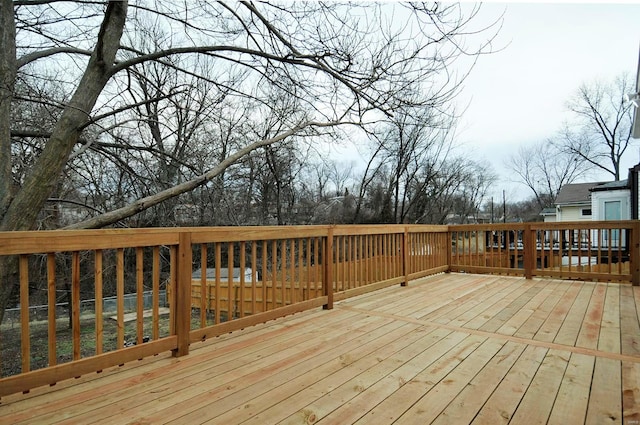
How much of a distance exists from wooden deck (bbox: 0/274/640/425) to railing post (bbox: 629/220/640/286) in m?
2.05

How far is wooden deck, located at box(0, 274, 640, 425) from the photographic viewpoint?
5.30ft

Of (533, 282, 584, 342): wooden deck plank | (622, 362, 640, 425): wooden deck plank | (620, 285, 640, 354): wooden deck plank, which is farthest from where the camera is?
(533, 282, 584, 342): wooden deck plank

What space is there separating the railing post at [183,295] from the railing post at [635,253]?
5.83 meters

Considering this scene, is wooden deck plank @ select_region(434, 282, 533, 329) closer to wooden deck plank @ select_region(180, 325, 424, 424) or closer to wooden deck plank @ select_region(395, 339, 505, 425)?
wooden deck plank @ select_region(395, 339, 505, 425)

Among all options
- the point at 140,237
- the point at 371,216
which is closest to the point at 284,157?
the point at 371,216

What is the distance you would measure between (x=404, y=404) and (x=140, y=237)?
5.84ft

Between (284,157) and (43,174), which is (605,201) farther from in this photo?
(43,174)

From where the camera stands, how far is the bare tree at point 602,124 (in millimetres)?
21000

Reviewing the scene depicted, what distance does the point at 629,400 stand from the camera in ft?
5.66

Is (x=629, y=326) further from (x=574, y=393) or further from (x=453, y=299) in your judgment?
(x=574, y=393)

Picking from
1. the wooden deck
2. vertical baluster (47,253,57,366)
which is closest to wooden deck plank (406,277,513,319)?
the wooden deck

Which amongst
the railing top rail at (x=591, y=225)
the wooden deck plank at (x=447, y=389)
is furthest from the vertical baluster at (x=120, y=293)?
the railing top rail at (x=591, y=225)

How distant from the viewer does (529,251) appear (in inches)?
219

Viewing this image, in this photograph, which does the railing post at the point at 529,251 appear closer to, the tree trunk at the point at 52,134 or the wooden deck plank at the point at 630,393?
the wooden deck plank at the point at 630,393
